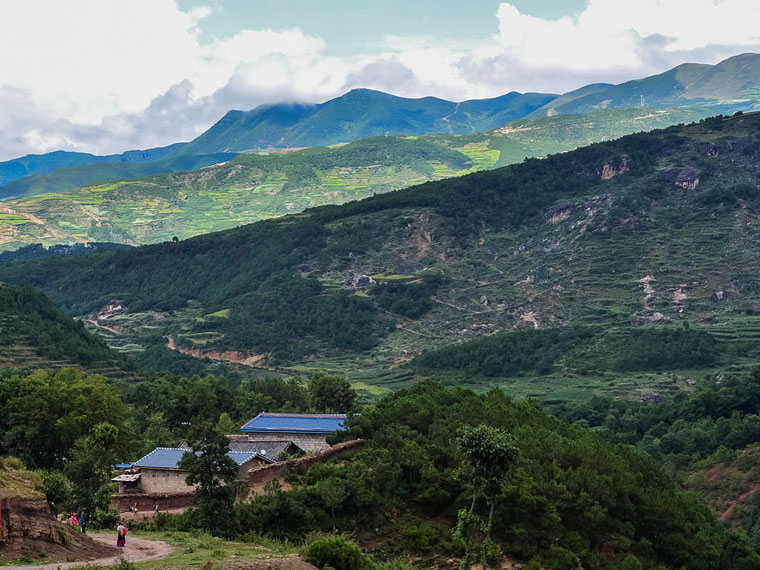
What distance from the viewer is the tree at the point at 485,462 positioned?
84.0ft

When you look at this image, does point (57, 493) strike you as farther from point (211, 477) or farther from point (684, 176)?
point (684, 176)

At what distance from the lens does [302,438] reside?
3975 centimetres

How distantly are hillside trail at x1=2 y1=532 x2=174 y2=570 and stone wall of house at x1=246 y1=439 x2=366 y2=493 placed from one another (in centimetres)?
702

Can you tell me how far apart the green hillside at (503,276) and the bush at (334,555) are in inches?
2737

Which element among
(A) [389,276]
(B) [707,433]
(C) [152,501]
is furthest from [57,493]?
(A) [389,276]

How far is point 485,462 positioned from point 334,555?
5.91 meters

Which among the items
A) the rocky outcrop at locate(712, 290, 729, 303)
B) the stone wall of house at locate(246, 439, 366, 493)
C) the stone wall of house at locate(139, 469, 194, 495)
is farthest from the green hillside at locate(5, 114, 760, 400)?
the stone wall of house at locate(139, 469, 194, 495)

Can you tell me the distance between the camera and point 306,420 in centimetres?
4247

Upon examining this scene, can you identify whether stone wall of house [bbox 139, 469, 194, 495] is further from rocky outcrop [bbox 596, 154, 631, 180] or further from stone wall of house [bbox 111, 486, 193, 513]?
rocky outcrop [bbox 596, 154, 631, 180]

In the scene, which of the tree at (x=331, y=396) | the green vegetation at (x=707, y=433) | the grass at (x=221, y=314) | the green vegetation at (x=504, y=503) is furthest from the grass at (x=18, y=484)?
the grass at (x=221, y=314)

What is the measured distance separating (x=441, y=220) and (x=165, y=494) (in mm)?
120406

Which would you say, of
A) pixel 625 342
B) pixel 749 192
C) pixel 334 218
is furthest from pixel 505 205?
pixel 625 342

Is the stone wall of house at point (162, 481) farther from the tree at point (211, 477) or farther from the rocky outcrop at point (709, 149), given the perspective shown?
the rocky outcrop at point (709, 149)

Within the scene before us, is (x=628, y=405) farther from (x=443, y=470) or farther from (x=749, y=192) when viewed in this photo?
(x=749, y=192)
